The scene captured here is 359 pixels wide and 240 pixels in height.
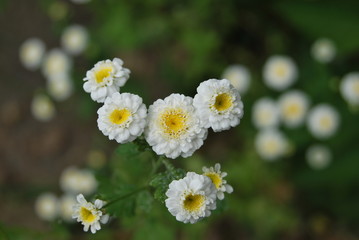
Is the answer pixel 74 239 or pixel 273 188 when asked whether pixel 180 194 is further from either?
pixel 74 239

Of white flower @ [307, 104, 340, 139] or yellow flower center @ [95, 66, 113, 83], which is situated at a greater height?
yellow flower center @ [95, 66, 113, 83]

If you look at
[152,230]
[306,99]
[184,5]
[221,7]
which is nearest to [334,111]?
[306,99]

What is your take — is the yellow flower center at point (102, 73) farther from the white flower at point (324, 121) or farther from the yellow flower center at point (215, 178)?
the white flower at point (324, 121)

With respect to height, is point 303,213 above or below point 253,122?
below

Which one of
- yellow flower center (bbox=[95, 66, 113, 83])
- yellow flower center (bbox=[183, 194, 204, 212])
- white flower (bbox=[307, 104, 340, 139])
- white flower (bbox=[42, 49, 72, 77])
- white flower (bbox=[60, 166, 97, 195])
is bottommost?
white flower (bbox=[60, 166, 97, 195])

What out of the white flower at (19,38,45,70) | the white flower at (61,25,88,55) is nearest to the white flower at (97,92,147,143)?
the white flower at (61,25,88,55)

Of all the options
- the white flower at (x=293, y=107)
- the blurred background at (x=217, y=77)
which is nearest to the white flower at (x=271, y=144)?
the blurred background at (x=217, y=77)

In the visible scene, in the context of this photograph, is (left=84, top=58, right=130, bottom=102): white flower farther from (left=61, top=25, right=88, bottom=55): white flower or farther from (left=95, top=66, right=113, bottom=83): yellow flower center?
(left=61, top=25, right=88, bottom=55): white flower
